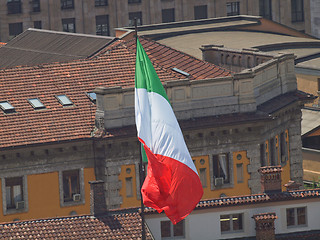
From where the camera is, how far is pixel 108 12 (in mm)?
173125

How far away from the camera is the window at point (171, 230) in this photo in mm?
77750

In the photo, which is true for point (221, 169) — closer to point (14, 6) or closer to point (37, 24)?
point (14, 6)

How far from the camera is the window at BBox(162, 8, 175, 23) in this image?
6959 inches

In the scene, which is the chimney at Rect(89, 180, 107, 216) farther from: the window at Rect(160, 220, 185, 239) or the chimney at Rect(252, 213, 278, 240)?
the chimney at Rect(252, 213, 278, 240)

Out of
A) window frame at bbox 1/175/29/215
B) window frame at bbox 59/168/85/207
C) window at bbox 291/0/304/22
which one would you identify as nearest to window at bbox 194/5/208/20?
window at bbox 291/0/304/22

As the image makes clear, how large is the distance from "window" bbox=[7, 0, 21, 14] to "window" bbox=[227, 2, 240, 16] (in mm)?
26464

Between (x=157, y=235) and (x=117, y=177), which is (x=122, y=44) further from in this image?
(x=157, y=235)

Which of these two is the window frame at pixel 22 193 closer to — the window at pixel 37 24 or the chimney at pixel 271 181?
the chimney at pixel 271 181

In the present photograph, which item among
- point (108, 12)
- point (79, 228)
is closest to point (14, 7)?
point (108, 12)

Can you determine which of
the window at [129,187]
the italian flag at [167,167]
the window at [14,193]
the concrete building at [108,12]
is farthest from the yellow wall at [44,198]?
the concrete building at [108,12]

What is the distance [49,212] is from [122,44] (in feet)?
50.8

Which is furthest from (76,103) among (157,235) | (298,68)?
(298,68)

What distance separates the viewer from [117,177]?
305 ft

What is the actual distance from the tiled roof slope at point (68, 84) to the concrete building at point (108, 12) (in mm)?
65853
